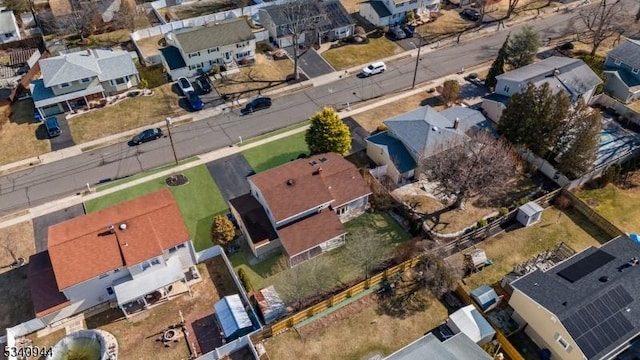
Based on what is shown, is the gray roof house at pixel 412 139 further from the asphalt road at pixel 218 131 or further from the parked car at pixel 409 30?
the parked car at pixel 409 30

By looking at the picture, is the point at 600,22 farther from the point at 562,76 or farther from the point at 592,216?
the point at 592,216

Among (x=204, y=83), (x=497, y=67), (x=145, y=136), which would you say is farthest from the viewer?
(x=204, y=83)

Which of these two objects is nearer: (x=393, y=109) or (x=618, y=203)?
(x=618, y=203)

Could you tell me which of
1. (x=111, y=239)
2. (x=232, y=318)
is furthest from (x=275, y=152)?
(x=232, y=318)

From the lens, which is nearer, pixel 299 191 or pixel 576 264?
pixel 576 264

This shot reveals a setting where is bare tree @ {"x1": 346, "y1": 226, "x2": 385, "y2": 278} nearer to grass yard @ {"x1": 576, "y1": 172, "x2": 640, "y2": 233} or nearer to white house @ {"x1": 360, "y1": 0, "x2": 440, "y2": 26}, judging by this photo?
grass yard @ {"x1": 576, "y1": 172, "x2": 640, "y2": 233}

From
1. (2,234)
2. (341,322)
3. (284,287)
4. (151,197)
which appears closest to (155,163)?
(151,197)

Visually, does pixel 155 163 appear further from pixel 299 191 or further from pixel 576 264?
pixel 576 264

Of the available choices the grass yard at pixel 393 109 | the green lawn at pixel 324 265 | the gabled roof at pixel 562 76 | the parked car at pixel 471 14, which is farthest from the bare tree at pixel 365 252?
the parked car at pixel 471 14
